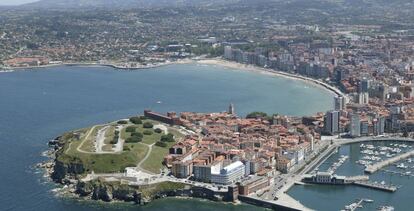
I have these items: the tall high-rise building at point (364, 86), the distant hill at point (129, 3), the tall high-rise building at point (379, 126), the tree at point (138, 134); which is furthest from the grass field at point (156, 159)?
the distant hill at point (129, 3)

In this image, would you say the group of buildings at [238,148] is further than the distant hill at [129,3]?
No

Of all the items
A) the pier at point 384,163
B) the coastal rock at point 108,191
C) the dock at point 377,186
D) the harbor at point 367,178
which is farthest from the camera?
the pier at point 384,163

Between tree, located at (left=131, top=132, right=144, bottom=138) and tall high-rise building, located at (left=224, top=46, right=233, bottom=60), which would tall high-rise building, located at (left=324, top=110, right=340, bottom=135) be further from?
tall high-rise building, located at (left=224, top=46, right=233, bottom=60)

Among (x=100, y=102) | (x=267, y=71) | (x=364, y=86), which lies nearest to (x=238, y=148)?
(x=364, y=86)

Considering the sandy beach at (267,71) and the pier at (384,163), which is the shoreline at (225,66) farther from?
the pier at (384,163)

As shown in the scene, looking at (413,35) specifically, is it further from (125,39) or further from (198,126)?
(198,126)

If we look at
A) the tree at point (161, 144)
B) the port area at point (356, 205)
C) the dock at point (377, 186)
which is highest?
the tree at point (161, 144)

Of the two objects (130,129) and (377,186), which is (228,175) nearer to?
(377,186)

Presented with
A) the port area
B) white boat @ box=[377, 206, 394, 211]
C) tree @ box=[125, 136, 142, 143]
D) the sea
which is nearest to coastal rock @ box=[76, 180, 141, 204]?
the sea
